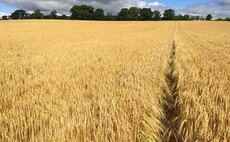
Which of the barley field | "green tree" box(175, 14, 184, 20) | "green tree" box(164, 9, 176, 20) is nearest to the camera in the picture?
the barley field

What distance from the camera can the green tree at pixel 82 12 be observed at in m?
95.9

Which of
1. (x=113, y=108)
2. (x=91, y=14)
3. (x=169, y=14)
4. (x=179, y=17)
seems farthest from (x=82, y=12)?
(x=113, y=108)

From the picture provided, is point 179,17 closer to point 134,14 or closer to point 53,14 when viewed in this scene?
point 134,14

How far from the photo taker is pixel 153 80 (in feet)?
18.0

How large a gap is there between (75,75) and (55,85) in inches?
44.6

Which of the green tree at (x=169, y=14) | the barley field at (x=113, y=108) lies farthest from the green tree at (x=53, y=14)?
the barley field at (x=113, y=108)

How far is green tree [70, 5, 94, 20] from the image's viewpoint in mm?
95875

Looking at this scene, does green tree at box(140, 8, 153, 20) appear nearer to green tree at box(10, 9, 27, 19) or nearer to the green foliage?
the green foliage

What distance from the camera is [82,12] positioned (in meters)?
95.5

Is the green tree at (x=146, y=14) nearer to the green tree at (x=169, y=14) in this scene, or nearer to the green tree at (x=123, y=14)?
the green tree at (x=123, y=14)

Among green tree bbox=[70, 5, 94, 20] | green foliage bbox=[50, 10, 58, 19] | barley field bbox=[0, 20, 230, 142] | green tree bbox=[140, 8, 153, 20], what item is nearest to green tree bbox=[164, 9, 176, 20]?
green tree bbox=[140, 8, 153, 20]

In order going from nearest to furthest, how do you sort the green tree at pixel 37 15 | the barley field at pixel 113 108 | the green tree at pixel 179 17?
the barley field at pixel 113 108 → the green tree at pixel 37 15 → the green tree at pixel 179 17

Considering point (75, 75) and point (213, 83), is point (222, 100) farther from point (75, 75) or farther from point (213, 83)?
point (75, 75)

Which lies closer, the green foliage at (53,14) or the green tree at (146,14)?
the green foliage at (53,14)
